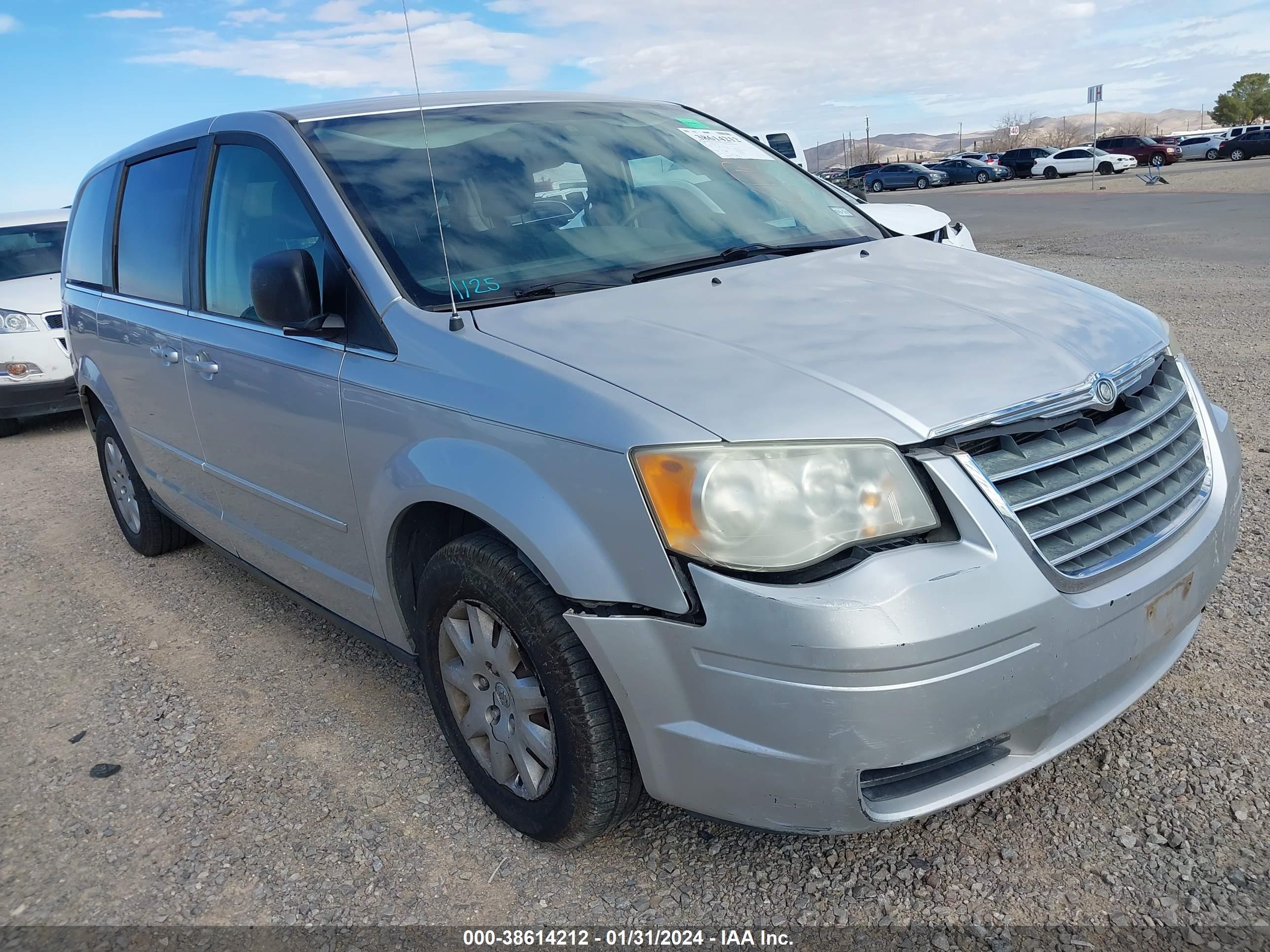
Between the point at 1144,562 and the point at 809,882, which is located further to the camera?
the point at 809,882

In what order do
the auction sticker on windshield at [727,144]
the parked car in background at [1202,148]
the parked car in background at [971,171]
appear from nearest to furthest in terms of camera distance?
the auction sticker on windshield at [727,144], the parked car in background at [971,171], the parked car in background at [1202,148]

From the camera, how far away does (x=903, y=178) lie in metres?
49.0

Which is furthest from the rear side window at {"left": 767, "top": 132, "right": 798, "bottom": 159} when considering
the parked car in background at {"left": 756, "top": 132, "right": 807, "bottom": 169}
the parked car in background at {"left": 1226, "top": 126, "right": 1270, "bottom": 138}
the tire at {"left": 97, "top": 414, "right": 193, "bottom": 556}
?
the parked car in background at {"left": 1226, "top": 126, "right": 1270, "bottom": 138}

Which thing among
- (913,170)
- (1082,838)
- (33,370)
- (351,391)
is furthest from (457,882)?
(913,170)

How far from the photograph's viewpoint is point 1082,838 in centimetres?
230

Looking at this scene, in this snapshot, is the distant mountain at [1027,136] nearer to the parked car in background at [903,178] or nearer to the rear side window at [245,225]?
the parked car in background at [903,178]

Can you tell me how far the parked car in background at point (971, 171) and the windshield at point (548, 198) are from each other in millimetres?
49312

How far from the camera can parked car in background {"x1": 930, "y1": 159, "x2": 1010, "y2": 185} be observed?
158 ft

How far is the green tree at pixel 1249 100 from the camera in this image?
79.2 m

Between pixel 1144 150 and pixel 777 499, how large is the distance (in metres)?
56.3

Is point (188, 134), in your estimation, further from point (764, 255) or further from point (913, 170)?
point (913, 170)

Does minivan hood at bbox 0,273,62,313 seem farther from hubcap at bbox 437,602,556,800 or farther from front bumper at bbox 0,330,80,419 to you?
hubcap at bbox 437,602,556,800

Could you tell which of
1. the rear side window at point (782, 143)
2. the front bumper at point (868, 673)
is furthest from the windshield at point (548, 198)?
the rear side window at point (782, 143)

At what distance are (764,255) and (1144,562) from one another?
1.35 m
